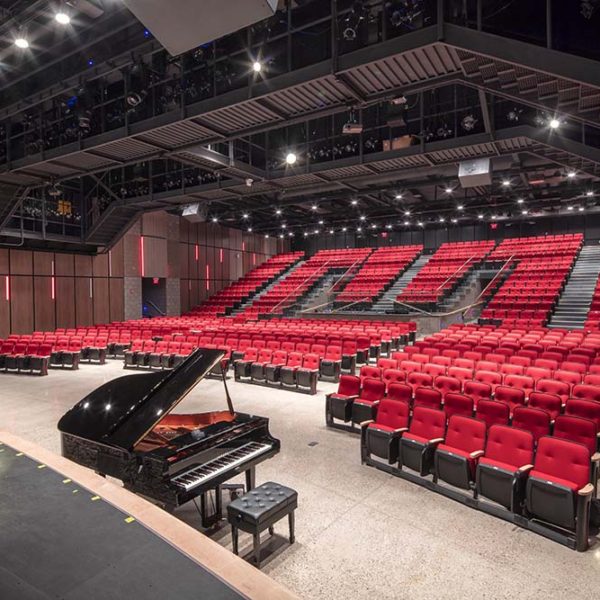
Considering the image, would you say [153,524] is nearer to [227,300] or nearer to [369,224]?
[227,300]

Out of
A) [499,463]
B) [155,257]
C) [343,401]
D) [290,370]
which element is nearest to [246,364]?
[290,370]

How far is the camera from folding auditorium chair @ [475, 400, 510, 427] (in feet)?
14.8

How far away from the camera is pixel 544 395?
15.8 feet

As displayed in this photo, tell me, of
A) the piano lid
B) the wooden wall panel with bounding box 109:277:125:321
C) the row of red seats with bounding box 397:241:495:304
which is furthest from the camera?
the wooden wall panel with bounding box 109:277:125:321

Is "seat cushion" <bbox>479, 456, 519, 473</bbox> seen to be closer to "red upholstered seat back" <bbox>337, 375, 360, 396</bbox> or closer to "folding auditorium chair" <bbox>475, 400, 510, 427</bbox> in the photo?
"folding auditorium chair" <bbox>475, 400, 510, 427</bbox>

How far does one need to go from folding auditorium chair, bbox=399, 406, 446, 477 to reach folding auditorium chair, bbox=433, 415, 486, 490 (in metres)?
0.10

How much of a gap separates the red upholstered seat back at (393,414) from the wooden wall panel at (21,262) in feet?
46.1

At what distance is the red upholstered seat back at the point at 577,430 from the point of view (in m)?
3.98

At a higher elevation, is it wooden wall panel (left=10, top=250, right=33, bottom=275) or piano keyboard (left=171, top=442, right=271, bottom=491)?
wooden wall panel (left=10, top=250, right=33, bottom=275)

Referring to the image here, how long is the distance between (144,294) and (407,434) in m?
17.4

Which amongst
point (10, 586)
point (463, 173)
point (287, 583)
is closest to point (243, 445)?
point (287, 583)

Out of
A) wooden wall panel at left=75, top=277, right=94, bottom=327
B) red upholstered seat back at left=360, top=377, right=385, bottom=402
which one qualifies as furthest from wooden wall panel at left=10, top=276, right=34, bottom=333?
red upholstered seat back at left=360, top=377, right=385, bottom=402

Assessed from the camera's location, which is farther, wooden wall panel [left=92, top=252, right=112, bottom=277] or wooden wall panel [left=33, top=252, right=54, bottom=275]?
wooden wall panel [left=92, top=252, right=112, bottom=277]

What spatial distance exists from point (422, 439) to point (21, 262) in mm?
14884
